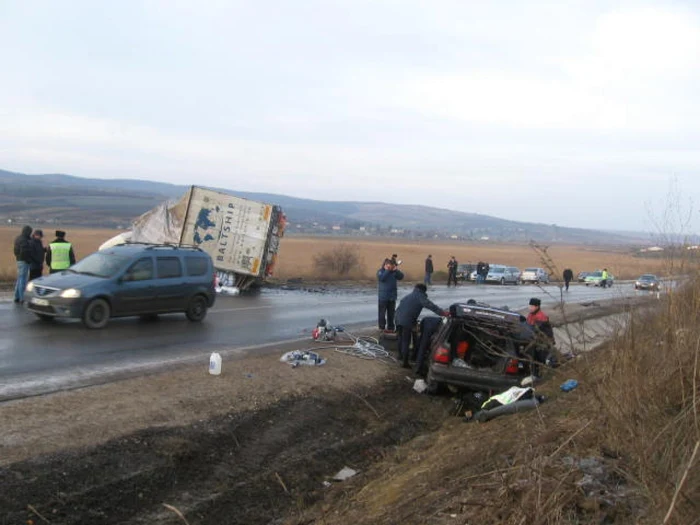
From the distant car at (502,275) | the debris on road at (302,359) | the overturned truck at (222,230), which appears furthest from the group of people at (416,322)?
the distant car at (502,275)

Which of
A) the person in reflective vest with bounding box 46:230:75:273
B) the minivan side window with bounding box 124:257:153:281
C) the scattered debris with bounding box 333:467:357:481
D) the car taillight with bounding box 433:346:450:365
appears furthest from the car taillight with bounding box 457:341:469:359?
the person in reflective vest with bounding box 46:230:75:273

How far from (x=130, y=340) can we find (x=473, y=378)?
6317 mm

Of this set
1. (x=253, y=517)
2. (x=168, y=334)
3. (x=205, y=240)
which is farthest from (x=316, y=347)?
(x=205, y=240)

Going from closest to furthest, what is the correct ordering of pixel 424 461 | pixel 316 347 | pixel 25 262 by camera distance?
pixel 424 461
pixel 316 347
pixel 25 262

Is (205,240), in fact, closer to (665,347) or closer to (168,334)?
(168,334)

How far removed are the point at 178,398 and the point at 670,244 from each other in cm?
599

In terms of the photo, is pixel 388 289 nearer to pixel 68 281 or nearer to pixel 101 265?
pixel 101 265

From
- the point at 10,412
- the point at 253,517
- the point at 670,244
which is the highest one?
the point at 670,244

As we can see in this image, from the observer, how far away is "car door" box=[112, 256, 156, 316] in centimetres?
1399

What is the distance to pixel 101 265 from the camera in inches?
565

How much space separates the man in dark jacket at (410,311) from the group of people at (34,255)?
8.77 metres

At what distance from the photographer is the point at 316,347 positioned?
44.0 ft

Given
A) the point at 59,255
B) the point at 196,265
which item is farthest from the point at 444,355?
the point at 59,255

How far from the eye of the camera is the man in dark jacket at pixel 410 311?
1209cm
